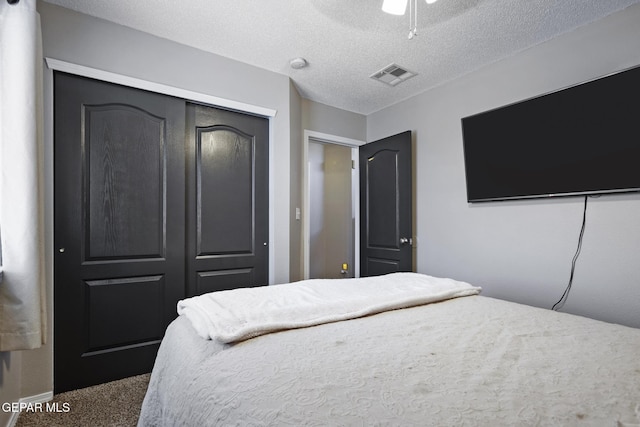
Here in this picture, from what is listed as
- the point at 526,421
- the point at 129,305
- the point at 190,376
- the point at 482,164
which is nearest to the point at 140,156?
the point at 129,305

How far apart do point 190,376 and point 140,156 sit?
6.33 feet

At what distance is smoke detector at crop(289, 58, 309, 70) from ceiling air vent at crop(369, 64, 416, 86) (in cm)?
65

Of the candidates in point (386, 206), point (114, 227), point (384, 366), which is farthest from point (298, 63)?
point (384, 366)

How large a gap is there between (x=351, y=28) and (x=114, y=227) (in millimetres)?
2195

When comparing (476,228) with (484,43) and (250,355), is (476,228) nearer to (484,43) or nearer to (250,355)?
(484,43)

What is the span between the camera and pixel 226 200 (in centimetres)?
267

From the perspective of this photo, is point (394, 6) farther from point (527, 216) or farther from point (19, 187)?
point (19, 187)

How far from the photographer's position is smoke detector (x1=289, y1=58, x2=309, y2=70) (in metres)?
2.63

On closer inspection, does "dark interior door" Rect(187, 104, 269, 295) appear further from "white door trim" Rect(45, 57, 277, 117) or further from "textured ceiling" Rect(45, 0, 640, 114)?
"textured ceiling" Rect(45, 0, 640, 114)

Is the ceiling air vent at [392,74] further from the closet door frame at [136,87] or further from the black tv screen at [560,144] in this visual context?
the closet door frame at [136,87]

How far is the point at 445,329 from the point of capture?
3.84 ft
